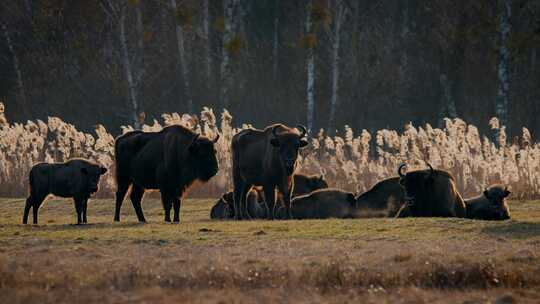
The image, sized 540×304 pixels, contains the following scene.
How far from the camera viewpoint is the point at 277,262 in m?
12.8

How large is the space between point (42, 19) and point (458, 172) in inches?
1079

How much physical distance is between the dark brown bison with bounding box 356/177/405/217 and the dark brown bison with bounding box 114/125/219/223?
2910 mm

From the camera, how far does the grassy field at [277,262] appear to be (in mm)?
10828

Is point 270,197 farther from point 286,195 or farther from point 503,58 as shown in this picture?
point 503,58

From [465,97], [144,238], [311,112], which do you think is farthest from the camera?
[465,97]

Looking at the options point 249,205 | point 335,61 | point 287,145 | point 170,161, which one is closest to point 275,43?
point 335,61

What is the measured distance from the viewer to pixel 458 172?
25703 mm

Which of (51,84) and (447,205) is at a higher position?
(51,84)

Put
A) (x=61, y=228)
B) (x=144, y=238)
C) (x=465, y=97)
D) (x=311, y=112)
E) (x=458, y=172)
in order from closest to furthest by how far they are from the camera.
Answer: (x=144, y=238) < (x=61, y=228) < (x=458, y=172) < (x=311, y=112) < (x=465, y=97)

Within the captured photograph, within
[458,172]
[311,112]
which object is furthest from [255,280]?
[311,112]

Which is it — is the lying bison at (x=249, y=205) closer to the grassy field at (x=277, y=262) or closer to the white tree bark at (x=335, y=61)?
the grassy field at (x=277, y=262)

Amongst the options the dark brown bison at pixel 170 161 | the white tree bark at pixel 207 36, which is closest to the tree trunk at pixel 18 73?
the white tree bark at pixel 207 36

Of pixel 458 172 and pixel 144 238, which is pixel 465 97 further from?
pixel 144 238

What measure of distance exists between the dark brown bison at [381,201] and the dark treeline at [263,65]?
888 inches
